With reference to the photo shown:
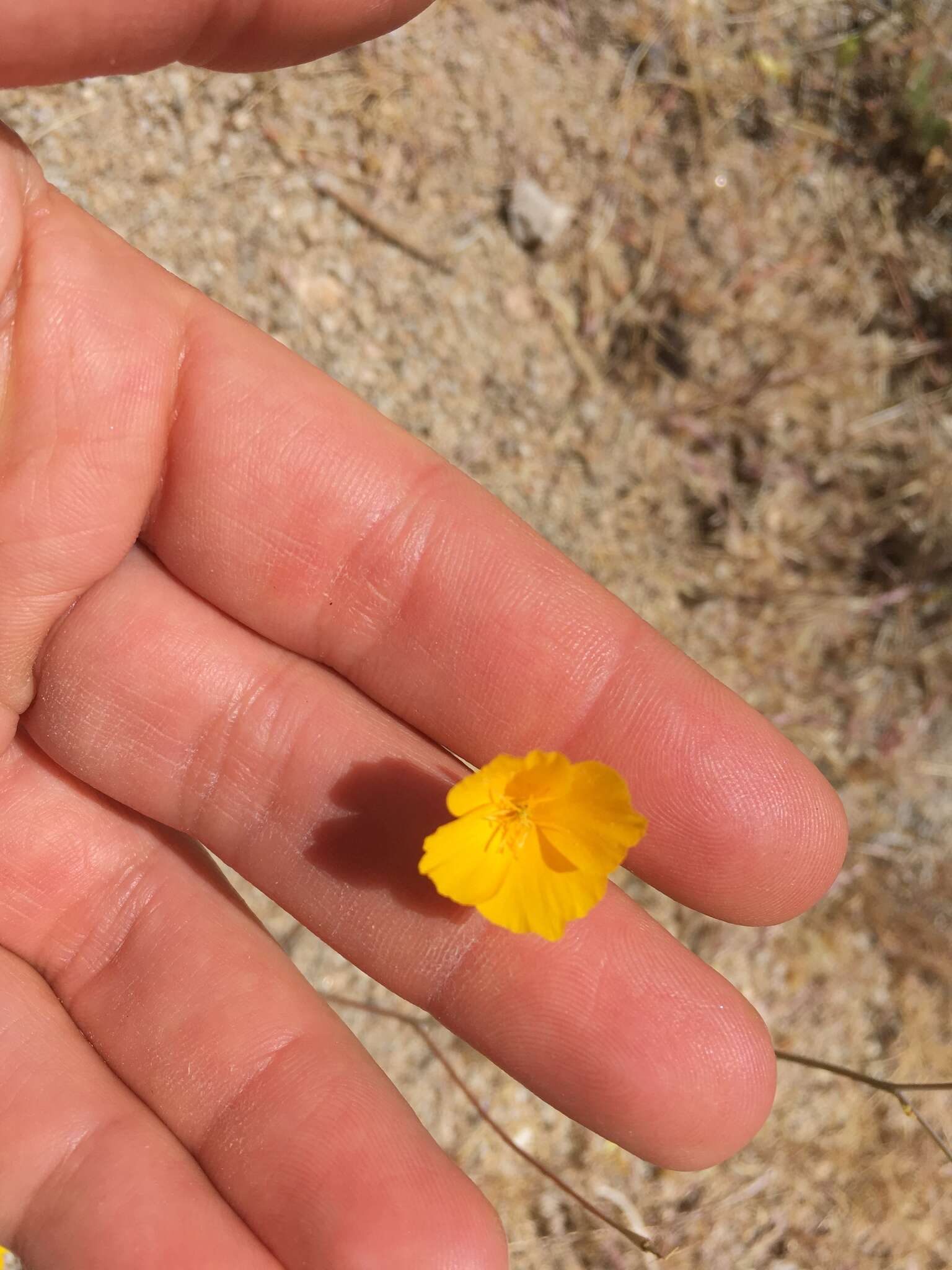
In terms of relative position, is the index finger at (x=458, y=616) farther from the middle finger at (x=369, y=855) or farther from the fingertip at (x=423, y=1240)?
the fingertip at (x=423, y=1240)

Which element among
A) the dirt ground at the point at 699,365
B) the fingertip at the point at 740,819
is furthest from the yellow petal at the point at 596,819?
the dirt ground at the point at 699,365

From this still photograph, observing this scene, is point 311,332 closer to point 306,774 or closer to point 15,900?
point 306,774

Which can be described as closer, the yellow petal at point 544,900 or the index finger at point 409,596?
the yellow petal at point 544,900

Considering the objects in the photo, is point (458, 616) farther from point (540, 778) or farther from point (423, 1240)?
point (423, 1240)

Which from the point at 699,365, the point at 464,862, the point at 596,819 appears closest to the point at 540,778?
the point at 596,819

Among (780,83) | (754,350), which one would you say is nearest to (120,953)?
(754,350)

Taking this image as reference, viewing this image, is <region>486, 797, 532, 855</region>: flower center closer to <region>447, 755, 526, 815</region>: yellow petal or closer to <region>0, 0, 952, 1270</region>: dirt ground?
<region>447, 755, 526, 815</region>: yellow petal
